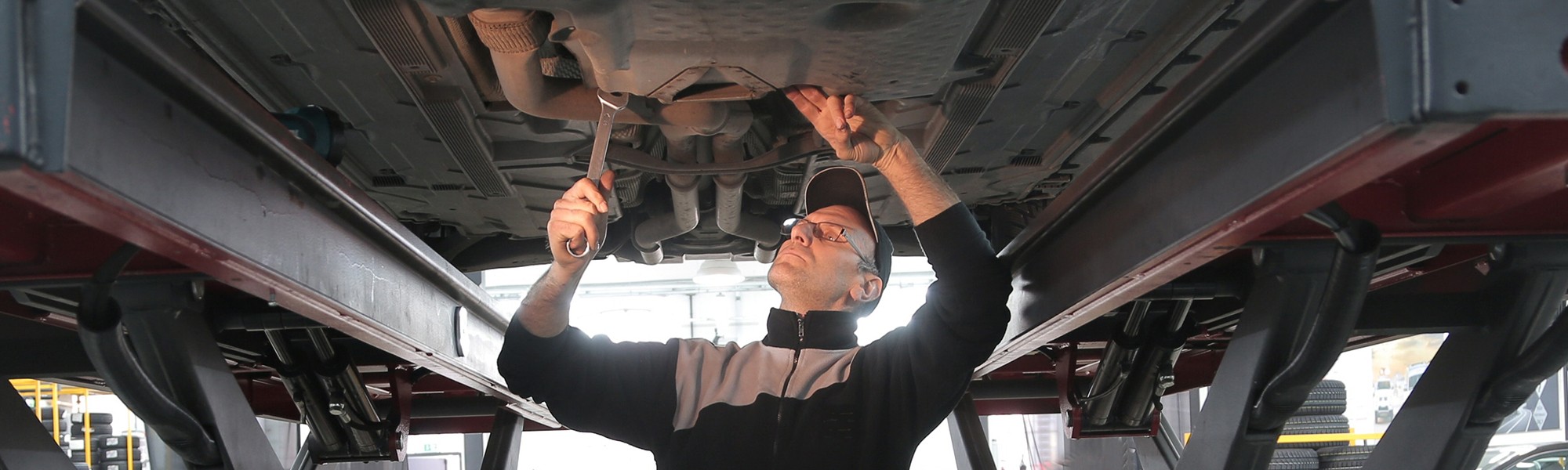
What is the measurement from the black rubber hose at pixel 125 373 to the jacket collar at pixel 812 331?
1.01 meters

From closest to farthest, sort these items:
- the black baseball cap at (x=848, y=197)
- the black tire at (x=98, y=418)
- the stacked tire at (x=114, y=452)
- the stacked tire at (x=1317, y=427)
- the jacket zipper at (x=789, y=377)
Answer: the jacket zipper at (x=789, y=377) → the black baseball cap at (x=848, y=197) → the stacked tire at (x=1317, y=427) → the stacked tire at (x=114, y=452) → the black tire at (x=98, y=418)

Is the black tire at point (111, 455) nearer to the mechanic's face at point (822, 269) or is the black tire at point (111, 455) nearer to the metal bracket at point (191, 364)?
the metal bracket at point (191, 364)

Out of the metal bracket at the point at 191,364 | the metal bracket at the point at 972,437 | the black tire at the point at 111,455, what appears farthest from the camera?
the black tire at the point at 111,455

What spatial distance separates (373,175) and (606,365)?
107 cm

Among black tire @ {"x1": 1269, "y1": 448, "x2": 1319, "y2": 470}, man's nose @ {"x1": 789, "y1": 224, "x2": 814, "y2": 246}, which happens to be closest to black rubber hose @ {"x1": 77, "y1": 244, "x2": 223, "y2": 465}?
man's nose @ {"x1": 789, "y1": 224, "x2": 814, "y2": 246}

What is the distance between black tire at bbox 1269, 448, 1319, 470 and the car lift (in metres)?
4.46

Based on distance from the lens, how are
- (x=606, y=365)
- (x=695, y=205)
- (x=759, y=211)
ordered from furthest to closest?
(x=759, y=211) < (x=695, y=205) < (x=606, y=365)

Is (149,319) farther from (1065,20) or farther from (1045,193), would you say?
(1045,193)

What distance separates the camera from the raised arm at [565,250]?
1832mm

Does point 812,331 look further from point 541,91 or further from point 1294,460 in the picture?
point 1294,460

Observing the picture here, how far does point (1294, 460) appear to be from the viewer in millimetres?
6562

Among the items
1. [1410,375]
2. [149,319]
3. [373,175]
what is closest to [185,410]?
[149,319]

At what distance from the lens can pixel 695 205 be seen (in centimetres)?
311

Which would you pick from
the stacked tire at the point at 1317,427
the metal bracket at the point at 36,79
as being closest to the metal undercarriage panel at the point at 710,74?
the metal bracket at the point at 36,79
